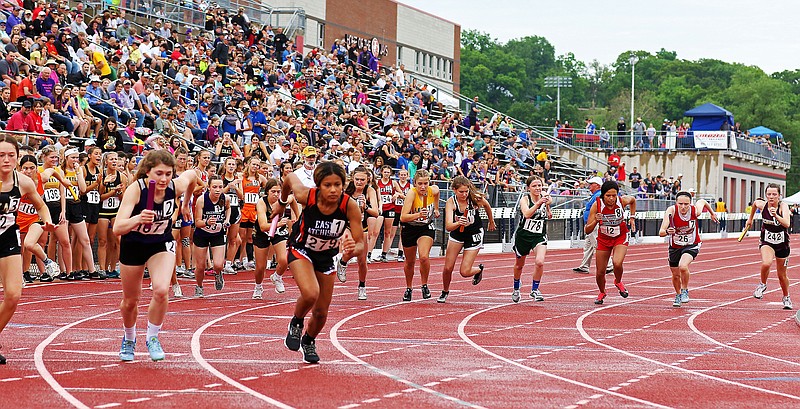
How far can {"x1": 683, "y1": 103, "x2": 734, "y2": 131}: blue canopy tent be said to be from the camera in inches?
2569

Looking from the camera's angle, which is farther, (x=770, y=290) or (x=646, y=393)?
(x=770, y=290)

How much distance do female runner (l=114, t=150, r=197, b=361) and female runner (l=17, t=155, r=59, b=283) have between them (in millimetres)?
6149

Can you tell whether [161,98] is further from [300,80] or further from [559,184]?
[559,184]

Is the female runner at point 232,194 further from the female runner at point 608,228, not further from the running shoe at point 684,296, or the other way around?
the running shoe at point 684,296

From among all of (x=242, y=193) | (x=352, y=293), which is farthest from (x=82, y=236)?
(x=352, y=293)

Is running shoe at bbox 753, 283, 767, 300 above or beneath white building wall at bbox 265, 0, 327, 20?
beneath

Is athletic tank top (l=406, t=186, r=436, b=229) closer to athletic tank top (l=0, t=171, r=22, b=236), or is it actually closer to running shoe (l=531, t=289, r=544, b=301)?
running shoe (l=531, t=289, r=544, b=301)

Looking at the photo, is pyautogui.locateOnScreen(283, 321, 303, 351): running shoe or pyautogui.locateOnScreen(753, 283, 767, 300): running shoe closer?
pyautogui.locateOnScreen(283, 321, 303, 351): running shoe

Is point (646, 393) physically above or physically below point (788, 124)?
below

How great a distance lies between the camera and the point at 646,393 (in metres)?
9.11

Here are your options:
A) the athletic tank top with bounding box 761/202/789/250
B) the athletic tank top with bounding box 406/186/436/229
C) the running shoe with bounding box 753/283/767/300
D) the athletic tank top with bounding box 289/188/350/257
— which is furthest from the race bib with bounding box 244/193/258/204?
the athletic tank top with bounding box 289/188/350/257

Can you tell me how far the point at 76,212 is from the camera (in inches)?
763

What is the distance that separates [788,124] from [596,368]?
105m

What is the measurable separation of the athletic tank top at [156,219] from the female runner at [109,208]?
368 inches
